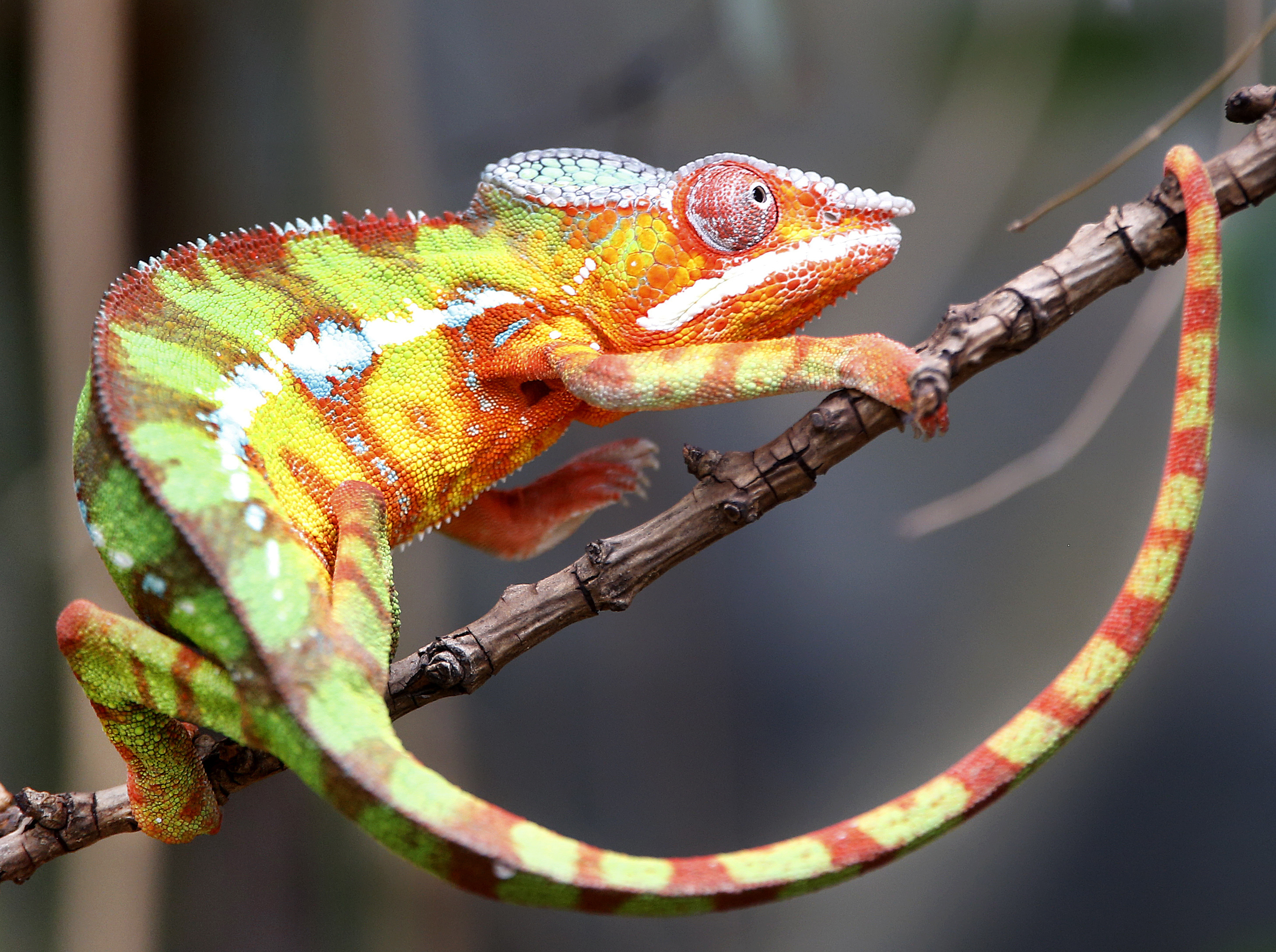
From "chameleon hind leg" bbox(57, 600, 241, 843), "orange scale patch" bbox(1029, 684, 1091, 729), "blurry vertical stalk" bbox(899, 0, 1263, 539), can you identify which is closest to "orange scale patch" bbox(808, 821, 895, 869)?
"orange scale patch" bbox(1029, 684, 1091, 729)

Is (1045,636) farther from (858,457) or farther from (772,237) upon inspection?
(772,237)

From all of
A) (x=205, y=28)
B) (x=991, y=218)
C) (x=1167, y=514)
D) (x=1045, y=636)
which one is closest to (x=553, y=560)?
(x=1045, y=636)

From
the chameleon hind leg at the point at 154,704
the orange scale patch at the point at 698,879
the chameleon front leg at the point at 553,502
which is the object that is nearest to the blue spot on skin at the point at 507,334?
the chameleon front leg at the point at 553,502

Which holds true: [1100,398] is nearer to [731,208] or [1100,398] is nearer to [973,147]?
[973,147]

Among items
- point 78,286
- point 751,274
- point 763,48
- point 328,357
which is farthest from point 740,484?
point 78,286

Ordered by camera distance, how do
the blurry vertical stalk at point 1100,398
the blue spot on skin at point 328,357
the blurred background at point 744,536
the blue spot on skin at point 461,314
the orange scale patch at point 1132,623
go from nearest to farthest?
the orange scale patch at point 1132,623
the blue spot on skin at point 328,357
the blue spot on skin at point 461,314
the blurry vertical stalk at point 1100,398
the blurred background at point 744,536

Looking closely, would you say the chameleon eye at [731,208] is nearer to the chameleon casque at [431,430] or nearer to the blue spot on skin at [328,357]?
the chameleon casque at [431,430]
